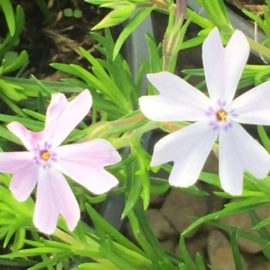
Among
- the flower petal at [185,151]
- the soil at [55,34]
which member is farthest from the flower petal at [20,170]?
the soil at [55,34]

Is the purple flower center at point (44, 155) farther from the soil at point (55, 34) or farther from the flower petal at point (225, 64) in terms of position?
the soil at point (55, 34)

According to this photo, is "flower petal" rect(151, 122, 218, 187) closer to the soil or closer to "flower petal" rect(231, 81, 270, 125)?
"flower petal" rect(231, 81, 270, 125)

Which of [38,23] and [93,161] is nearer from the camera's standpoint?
[93,161]

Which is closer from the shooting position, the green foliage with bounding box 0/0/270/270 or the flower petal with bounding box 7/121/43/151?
the flower petal with bounding box 7/121/43/151

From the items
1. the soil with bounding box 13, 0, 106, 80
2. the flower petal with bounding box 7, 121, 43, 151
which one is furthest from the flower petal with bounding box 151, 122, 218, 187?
the soil with bounding box 13, 0, 106, 80

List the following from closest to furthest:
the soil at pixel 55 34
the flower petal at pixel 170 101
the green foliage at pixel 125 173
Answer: the flower petal at pixel 170 101
the green foliage at pixel 125 173
the soil at pixel 55 34

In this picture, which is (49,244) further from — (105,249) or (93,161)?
(93,161)

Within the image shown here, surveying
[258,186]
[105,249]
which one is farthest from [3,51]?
[258,186]
